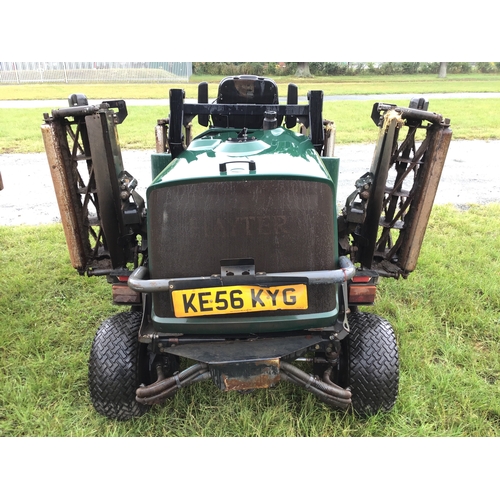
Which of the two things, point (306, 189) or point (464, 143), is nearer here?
point (306, 189)

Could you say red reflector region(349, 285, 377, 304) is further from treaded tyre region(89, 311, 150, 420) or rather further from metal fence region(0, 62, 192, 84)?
metal fence region(0, 62, 192, 84)

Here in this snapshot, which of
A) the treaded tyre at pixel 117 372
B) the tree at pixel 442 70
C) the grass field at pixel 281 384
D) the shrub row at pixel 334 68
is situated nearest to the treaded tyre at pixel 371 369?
the grass field at pixel 281 384

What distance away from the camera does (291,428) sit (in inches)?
112

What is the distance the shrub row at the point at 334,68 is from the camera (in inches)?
833

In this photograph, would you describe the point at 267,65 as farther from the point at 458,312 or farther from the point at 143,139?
the point at 458,312

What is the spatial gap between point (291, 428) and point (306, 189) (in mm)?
1497

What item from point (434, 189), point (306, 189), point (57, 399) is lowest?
point (57, 399)

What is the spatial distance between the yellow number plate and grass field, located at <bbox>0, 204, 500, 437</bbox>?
0.93 metres

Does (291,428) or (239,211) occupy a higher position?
(239,211)

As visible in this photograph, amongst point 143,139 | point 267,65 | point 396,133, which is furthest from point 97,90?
point 396,133

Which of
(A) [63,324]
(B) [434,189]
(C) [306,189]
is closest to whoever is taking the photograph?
(C) [306,189]

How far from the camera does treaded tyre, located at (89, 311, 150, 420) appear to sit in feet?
9.29

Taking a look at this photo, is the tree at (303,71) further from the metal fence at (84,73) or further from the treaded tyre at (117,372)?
the treaded tyre at (117,372)

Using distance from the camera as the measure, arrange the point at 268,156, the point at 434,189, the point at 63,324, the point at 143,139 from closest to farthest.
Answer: the point at 268,156
the point at 434,189
the point at 63,324
the point at 143,139
